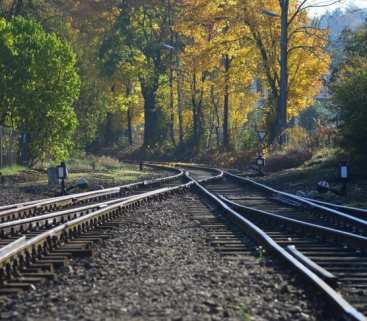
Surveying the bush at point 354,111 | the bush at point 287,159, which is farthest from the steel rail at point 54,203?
the bush at point 287,159

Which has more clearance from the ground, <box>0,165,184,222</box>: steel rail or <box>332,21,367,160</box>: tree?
<box>332,21,367,160</box>: tree

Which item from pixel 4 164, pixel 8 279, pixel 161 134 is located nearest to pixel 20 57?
pixel 4 164

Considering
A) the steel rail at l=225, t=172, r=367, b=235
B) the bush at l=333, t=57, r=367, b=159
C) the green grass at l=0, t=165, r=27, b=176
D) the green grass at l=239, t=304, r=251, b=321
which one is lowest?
the green grass at l=239, t=304, r=251, b=321

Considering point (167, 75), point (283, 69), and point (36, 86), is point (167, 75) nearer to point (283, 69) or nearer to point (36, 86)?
point (283, 69)

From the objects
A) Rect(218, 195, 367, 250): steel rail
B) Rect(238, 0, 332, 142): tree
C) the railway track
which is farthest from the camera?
Rect(238, 0, 332, 142): tree

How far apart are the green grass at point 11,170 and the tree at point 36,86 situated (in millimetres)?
1967

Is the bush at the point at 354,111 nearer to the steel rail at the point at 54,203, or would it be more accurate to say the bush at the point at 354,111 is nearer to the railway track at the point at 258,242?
the railway track at the point at 258,242

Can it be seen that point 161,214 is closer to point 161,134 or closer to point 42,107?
point 42,107

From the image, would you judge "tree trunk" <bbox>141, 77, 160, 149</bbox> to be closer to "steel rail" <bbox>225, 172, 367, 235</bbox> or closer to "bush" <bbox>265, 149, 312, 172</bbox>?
"bush" <bbox>265, 149, 312, 172</bbox>

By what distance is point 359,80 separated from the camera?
2253cm

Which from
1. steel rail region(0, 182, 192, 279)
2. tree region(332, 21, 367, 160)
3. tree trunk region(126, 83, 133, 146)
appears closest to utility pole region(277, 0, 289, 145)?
tree region(332, 21, 367, 160)

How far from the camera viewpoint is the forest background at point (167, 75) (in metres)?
31.3

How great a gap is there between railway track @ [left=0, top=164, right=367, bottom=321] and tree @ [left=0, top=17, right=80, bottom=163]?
15.7 meters

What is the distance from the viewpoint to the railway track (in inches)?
276
